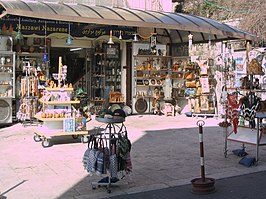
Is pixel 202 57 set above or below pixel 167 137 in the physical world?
above

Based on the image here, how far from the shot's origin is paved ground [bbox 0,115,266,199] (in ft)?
21.1

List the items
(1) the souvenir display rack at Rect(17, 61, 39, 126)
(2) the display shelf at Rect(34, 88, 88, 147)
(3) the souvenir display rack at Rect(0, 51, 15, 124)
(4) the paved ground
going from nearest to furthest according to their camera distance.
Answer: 1. (4) the paved ground
2. (2) the display shelf at Rect(34, 88, 88, 147)
3. (3) the souvenir display rack at Rect(0, 51, 15, 124)
4. (1) the souvenir display rack at Rect(17, 61, 39, 126)

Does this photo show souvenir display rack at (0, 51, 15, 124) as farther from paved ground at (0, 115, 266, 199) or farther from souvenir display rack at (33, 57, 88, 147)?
souvenir display rack at (33, 57, 88, 147)

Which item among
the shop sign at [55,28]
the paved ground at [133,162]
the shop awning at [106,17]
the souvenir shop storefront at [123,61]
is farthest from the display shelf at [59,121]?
the shop sign at [55,28]

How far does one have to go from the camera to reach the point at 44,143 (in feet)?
32.5

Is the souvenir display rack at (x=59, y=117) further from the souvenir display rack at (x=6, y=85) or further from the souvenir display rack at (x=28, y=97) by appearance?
the souvenir display rack at (x=6, y=85)

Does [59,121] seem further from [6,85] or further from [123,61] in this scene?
[123,61]

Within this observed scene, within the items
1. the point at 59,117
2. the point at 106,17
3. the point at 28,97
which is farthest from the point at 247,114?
the point at 28,97

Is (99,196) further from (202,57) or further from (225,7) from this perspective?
(225,7)

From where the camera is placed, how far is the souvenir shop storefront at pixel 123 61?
13.7m

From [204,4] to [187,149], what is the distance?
1730 centimetres

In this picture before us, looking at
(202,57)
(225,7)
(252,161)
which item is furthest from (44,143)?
(225,7)

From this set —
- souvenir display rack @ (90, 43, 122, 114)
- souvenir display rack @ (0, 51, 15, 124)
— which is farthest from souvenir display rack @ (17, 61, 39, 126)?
souvenir display rack @ (90, 43, 122, 114)

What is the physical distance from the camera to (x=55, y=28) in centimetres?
1448
